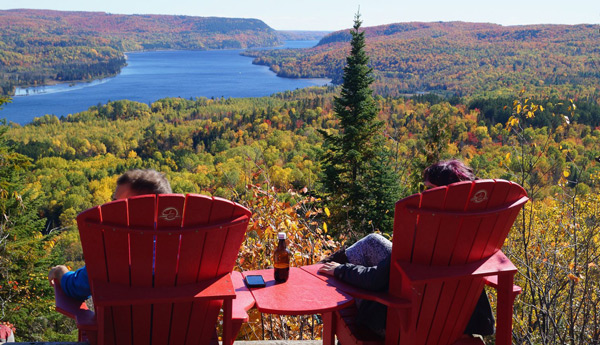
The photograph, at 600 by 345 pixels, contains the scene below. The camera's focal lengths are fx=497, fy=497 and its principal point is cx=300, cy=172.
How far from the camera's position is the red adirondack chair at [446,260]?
1.81 m

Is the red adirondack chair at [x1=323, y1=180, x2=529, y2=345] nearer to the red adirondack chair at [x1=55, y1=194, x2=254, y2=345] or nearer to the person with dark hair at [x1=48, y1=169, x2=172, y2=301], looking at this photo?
the red adirondack chair at [x1=55, y1=194, x2=254, y2=345]

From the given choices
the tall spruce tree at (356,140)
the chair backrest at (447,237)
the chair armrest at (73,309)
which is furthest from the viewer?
the tall spruce tree at (356,140)

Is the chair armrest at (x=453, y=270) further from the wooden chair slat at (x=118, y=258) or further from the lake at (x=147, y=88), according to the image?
the lake at (x=147, y=88)

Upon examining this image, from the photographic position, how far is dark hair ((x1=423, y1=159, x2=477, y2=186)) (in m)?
2.12

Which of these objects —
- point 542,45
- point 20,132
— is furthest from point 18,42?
point 542,45

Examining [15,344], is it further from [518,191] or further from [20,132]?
[20,132]

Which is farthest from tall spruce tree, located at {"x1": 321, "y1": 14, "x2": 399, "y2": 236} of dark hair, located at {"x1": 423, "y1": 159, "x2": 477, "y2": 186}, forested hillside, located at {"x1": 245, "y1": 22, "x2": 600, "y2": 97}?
forested hillside, located at {"x1": 245, "y1": 22, "x2": 600, "y2": 97}

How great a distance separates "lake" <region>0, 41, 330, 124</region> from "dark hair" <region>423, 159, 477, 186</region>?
120m

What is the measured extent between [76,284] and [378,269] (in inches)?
49.2

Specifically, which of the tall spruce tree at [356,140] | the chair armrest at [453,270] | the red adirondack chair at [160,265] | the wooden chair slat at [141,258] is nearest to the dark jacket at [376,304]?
the chair armrest at [453,270]

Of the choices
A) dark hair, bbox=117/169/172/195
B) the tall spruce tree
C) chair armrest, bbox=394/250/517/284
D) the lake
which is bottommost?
the lake

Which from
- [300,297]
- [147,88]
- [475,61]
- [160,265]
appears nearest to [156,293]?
[160,265]

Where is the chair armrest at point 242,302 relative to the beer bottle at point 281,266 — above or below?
below

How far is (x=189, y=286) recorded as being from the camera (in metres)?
1.84
